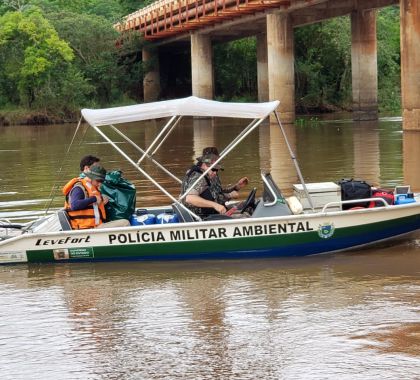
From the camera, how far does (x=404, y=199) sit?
1333 centimetres

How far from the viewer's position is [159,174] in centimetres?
2527

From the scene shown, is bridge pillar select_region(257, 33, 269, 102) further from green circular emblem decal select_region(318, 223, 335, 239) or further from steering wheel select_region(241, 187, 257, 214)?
green circular emblem decal select_region(318, 223, 335, 239)

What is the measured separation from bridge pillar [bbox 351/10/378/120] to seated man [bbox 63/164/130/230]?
139 feet

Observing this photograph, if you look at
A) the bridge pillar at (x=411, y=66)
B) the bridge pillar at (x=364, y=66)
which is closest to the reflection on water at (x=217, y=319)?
the bridge pillar at (x=411, y=66)

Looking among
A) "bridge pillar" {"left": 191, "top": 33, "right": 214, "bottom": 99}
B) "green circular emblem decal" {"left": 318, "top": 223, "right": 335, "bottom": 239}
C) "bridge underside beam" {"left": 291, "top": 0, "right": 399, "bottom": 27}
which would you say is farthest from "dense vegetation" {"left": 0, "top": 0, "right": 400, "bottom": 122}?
"green circular emblem decal" {"left": 318, "top": 223, "right": 335, "bottom": 239}

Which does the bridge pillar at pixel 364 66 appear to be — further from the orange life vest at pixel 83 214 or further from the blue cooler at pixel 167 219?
the orange life vest at pixel 83 214

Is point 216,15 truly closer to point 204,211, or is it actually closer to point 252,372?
point 204,211

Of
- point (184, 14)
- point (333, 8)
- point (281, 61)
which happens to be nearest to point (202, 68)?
point (184, 14)

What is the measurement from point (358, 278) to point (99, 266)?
3325mm

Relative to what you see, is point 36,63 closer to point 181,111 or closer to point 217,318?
point 181,111

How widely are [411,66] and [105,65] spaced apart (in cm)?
3988

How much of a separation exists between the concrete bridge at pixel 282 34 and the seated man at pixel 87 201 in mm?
26693

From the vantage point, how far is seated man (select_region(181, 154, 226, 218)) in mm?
13039

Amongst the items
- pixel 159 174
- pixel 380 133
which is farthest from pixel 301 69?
pixel 159 174
